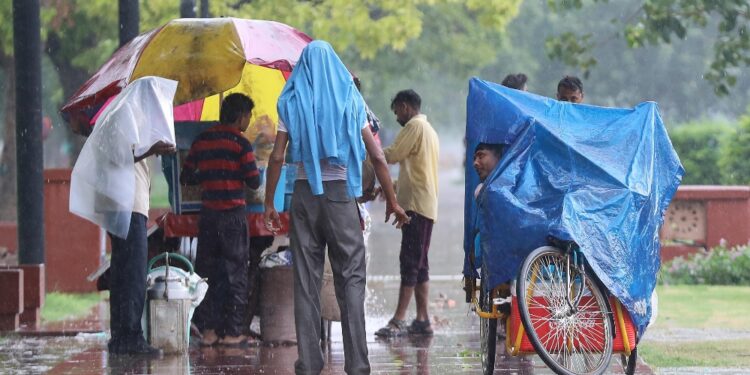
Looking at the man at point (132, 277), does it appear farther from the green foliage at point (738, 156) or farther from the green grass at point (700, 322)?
the green foliage at point (738, 156)

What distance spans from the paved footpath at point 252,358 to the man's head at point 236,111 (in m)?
1.68

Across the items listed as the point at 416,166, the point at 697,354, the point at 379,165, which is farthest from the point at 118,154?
the point at 697,354

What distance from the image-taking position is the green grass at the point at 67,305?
13047 millimetres

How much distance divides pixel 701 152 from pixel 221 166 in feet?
42.3

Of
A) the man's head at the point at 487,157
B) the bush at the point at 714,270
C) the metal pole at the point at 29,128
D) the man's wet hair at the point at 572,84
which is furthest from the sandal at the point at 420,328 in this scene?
the bush at the point at 714,270

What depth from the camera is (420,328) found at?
1148 centimetres

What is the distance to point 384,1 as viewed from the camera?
895 inches

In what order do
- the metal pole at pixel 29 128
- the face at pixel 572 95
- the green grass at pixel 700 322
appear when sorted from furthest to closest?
1. the metal pole at pixel 29 128
2. the face at pixel 572 95
3. the green grass at pixel 700 322

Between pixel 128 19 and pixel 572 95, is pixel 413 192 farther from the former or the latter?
pixel 128 19

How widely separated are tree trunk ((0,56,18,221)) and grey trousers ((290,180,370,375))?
16.7 meters

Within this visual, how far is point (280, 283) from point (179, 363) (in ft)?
4.26

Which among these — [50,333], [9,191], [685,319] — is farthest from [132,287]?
[9,191]

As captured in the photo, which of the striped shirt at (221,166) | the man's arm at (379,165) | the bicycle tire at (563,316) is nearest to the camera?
the bicycle tire at (563,316)

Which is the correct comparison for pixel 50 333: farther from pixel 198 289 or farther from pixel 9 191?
pixel 9 191
